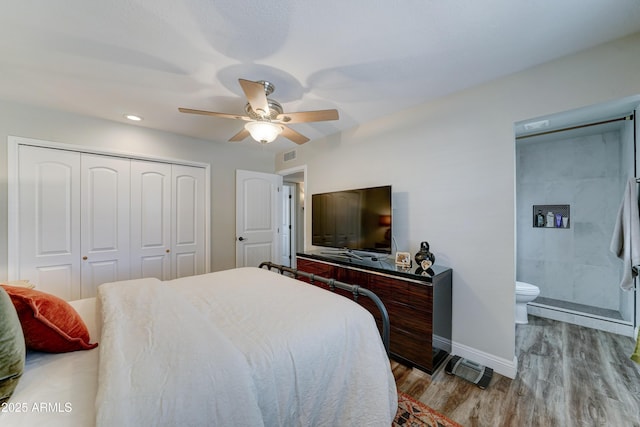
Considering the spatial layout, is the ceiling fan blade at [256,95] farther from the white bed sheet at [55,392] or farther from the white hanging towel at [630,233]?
the white hanging towel at [630,233]

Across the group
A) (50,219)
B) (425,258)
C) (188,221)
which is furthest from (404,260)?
(50,219)

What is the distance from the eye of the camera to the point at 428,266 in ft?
6.83

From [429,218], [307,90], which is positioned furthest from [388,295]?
[307,90]

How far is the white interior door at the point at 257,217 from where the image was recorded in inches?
151

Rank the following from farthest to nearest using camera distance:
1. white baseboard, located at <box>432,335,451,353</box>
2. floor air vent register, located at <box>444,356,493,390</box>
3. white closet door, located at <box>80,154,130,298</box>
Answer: white closet door, located at <box>80,154,130,298</box>, white baseboard, located at <box>432,335,451,353</box>, floor air vent register, located at <box>444,356,493,390</box>

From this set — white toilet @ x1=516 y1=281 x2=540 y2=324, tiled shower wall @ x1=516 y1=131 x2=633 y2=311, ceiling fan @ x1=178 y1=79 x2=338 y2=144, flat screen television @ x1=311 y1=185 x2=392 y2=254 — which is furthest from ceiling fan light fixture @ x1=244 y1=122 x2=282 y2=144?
tiled shower wall @ x1=516 y1=131 x2=633 y2=311

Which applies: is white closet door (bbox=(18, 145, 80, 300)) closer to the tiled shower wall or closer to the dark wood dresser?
the dark wood dresser

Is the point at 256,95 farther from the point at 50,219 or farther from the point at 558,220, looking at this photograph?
the point at 558,220

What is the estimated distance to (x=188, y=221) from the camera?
341cm

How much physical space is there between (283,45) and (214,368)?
1852 millimetres

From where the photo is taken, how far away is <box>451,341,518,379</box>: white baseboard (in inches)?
76.2

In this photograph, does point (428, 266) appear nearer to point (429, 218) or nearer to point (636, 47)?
point (429, 218)

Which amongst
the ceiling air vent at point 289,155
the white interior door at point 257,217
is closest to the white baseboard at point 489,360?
the white interior door at point 257,217

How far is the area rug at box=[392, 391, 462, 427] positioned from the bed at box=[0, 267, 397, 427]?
331 mm
